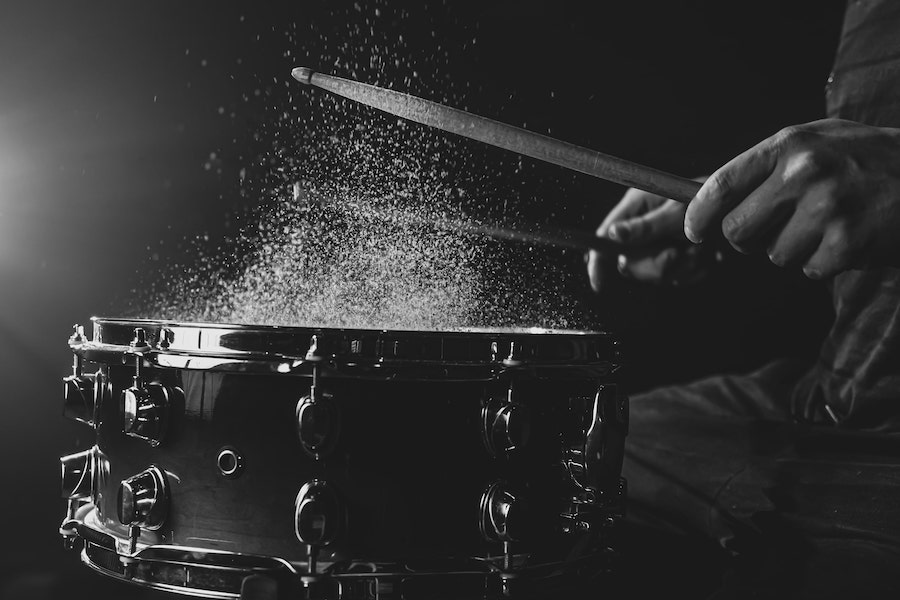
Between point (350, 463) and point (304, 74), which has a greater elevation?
point (304, 74)

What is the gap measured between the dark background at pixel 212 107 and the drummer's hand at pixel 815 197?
0.90 m

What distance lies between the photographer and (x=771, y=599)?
0.92 metres

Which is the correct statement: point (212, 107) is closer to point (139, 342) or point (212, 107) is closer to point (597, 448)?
point (139, 342)

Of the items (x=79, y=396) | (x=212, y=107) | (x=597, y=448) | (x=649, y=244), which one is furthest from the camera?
(x=212, y=107)

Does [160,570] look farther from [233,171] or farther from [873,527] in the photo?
[233,171]

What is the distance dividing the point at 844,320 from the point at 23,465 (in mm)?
1623

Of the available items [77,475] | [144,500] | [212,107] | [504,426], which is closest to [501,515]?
[504,426]

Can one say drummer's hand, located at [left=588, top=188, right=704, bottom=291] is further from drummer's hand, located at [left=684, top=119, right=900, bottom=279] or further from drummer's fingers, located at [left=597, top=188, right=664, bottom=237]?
drummer's hand, located at [left=684, top=119, right=900, bottom=279]

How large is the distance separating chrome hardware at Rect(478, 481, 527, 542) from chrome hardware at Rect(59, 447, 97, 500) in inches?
20.9

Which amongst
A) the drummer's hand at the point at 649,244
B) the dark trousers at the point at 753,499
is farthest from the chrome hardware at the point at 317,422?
the drummer's hand at the point at 649,244

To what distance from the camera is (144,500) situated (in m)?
0.83

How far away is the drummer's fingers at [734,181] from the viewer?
85 centimetres

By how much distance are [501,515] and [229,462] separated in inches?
11.5

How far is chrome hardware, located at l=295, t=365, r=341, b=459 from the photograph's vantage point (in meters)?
0.77
